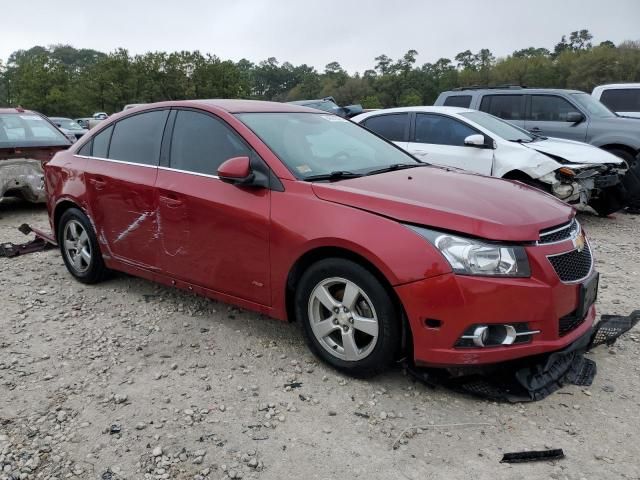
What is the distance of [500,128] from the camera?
25.4 ft

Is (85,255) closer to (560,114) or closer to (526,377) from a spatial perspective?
(526,377)

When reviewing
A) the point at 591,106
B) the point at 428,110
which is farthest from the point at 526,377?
the point at 591,106

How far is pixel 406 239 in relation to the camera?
293cm

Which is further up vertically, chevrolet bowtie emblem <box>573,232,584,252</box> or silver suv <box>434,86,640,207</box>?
silver suv <box>434,86,640,207</box>

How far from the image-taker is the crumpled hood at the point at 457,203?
289cm

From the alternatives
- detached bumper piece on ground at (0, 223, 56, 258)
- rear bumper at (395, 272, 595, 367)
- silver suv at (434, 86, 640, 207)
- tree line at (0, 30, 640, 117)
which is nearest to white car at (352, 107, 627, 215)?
silver suv at (434, 86, 640, 207)

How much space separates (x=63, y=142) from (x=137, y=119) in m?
4.76

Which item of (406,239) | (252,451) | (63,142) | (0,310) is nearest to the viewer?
(252,451)

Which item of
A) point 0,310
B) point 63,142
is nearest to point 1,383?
point 0,310

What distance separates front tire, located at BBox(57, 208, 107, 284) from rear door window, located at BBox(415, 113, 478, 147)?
15.9ft

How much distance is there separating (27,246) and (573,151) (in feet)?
23.2

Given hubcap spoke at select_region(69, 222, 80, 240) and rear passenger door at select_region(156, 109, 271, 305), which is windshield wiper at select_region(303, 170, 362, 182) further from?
hubcap spoke at select_region(69, 222, 80, 240)

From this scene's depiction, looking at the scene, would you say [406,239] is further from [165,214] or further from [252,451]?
[165,214]

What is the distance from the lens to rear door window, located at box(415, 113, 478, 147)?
755 centimetres
